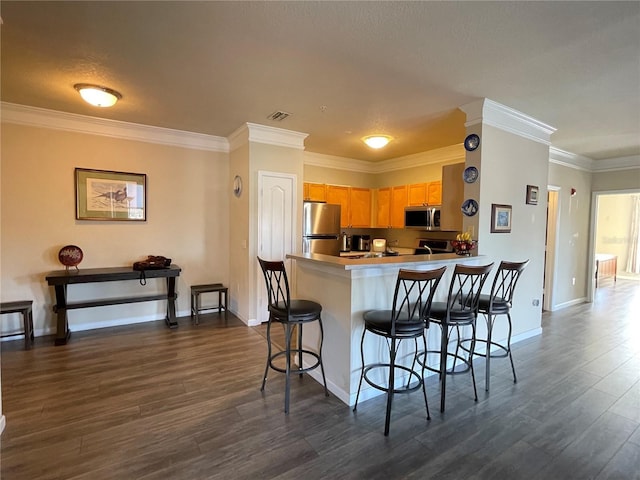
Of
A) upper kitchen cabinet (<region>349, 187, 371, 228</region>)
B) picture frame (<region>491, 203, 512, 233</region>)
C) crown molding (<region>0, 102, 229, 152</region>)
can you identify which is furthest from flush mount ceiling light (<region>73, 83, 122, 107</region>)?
upper kitchen cabinet (<region>349, 187, 371, 228</region>)

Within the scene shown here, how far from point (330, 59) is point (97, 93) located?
2.28m

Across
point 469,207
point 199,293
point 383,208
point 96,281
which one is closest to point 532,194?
point 469,207

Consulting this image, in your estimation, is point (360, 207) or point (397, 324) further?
point (360, 207)

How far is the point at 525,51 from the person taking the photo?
2.38 meters

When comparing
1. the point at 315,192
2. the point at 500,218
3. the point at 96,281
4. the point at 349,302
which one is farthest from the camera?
the point at 315,192

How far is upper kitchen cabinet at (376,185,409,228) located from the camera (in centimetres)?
607

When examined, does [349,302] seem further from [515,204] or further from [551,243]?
[551,243]

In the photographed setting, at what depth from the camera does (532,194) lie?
400 centimetres

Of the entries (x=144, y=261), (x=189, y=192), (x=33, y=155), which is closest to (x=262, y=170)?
(x=189, y=192)

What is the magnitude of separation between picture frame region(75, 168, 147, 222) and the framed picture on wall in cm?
507

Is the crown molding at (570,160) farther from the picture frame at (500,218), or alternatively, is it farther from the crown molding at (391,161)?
the picture frame at (500,218)

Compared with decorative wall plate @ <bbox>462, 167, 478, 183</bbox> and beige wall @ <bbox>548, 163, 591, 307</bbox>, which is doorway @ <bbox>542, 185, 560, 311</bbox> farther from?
decorative wall plate @ <bbox>462, 167, 478, 183</bbox>

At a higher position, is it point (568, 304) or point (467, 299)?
point (467, 299)

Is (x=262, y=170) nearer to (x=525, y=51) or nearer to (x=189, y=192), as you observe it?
(x=189, y=192)
